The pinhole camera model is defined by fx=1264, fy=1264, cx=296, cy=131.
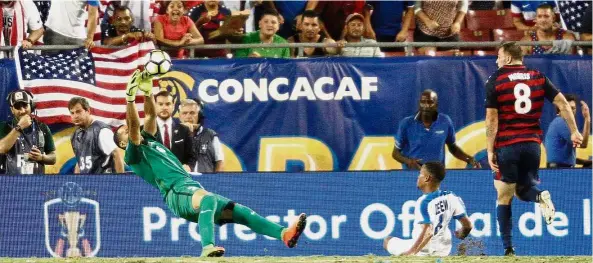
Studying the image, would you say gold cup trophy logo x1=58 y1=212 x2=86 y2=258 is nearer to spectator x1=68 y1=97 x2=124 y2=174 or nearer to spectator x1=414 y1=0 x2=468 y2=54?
spectator x1=68 y1=97 x2=124 y2=174

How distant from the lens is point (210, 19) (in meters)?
16.5

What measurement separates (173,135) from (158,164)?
3085mm

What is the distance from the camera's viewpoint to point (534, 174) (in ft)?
42.3

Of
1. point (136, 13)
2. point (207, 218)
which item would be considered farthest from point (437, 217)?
point (136, 13)

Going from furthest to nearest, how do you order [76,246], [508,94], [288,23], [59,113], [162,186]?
[288,23], [59,113], [76,246], [508,94], [162,186]

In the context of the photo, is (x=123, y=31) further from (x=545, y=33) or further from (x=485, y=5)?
(x=545, y=33)

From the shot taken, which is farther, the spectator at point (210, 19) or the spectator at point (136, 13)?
A: the spectator at point (210, 19)

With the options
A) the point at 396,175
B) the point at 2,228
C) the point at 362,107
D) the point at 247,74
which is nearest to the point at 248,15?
the point at 247,74

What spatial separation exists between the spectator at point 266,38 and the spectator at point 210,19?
1.06 feet

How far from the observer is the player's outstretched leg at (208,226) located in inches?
435

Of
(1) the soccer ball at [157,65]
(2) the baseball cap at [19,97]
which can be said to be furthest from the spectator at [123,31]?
(1) the soccer ball at [157,65]

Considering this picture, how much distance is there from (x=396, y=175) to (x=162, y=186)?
141 inches

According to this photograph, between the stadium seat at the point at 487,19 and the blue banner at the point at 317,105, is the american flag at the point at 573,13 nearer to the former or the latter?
the stadium seat at the point at 487,19

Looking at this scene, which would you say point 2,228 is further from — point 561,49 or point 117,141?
point 561,49
